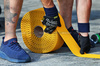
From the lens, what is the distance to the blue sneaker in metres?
2.34

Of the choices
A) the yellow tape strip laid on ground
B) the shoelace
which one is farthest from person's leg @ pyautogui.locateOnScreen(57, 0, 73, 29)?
the shoelace

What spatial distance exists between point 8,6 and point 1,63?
0.61m

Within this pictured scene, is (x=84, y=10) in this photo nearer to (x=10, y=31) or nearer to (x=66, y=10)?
(x=66, y=10)

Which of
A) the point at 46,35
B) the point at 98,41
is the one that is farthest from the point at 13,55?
the point at 98,41

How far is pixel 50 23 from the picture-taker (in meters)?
2.56

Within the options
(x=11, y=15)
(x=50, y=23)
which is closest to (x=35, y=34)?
(x=50, y=23)

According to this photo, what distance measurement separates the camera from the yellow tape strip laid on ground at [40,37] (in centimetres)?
262

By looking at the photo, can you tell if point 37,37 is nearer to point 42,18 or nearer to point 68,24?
point 42,18

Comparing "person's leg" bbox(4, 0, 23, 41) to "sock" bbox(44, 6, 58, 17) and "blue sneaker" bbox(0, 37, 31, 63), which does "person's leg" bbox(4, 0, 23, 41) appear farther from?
"sock" bbox(44, 6, 58, 17)

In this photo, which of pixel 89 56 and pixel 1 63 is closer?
pixel 1 63

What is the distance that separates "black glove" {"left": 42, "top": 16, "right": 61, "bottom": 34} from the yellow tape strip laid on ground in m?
0.05

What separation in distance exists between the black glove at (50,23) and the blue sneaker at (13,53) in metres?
0.39

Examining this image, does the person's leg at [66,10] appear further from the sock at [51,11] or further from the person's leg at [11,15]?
the person's leg at [11,15]

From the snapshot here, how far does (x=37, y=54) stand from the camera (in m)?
2.69
